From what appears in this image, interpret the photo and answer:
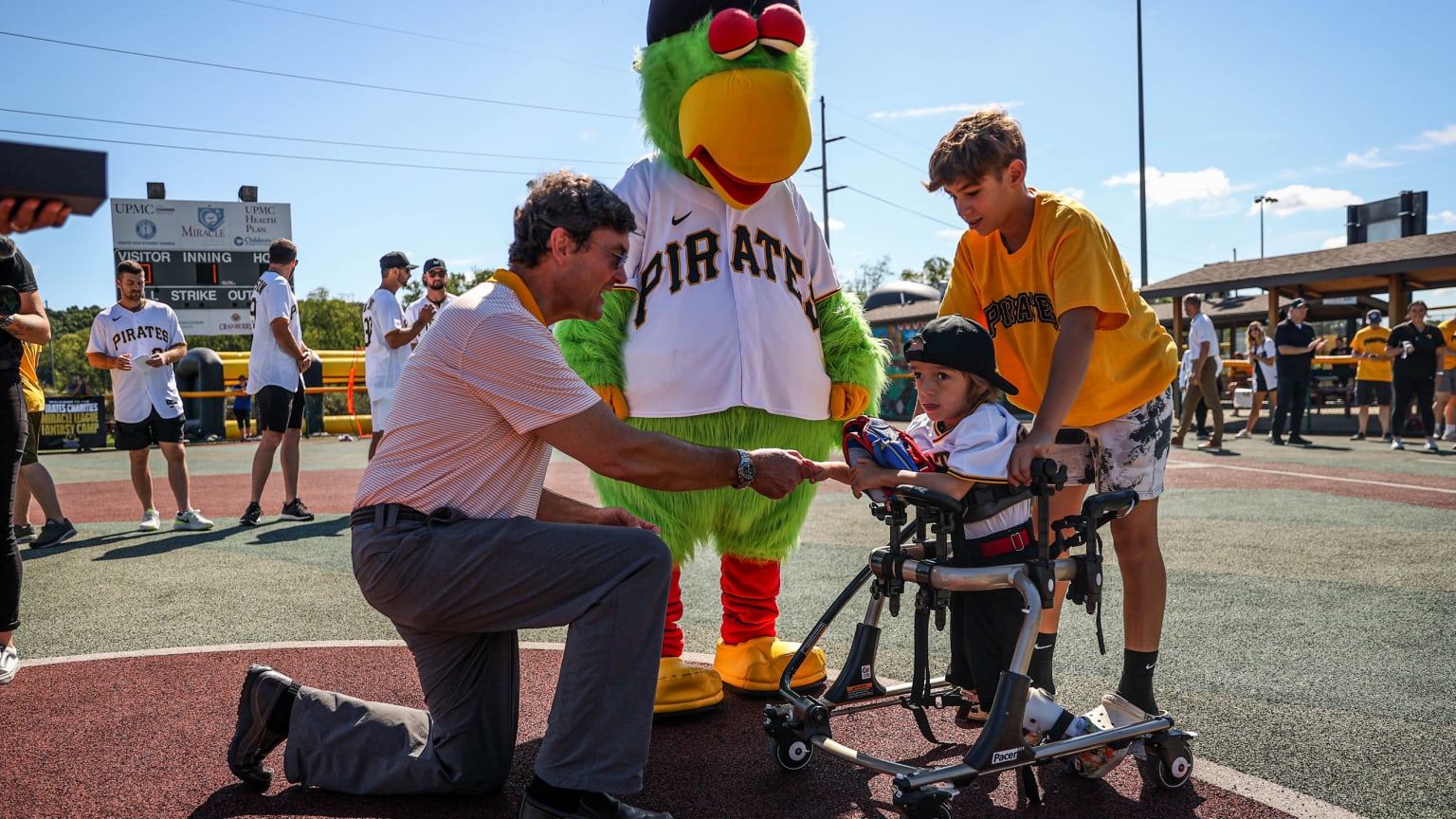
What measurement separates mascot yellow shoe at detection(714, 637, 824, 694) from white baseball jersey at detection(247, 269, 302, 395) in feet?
17.4

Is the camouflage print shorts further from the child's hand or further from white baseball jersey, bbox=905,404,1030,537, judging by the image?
the child's hand

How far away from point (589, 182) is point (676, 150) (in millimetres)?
1005

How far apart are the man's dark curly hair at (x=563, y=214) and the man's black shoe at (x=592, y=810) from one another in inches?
56.2

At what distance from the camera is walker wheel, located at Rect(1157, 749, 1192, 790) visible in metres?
2.60

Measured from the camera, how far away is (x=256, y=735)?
2682 mm

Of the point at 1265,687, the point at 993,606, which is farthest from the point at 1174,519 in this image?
the point at 993,606

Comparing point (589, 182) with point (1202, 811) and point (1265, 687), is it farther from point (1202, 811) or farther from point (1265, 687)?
point (1265, 687)

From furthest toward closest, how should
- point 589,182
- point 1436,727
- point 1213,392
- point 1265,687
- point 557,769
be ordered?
point 1213,392 < point 1265,687 < point 1436,727 < point 589,182 < point 557,769

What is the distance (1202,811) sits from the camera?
99.4 inches

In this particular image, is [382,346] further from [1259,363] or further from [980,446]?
[1259,363]

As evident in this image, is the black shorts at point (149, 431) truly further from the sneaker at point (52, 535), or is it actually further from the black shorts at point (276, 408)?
the sneaker at point (52, 535)

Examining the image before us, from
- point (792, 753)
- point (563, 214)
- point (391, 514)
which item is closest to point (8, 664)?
point (391, 514)

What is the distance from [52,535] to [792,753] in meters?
6.35

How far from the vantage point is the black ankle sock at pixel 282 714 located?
8.88ft
